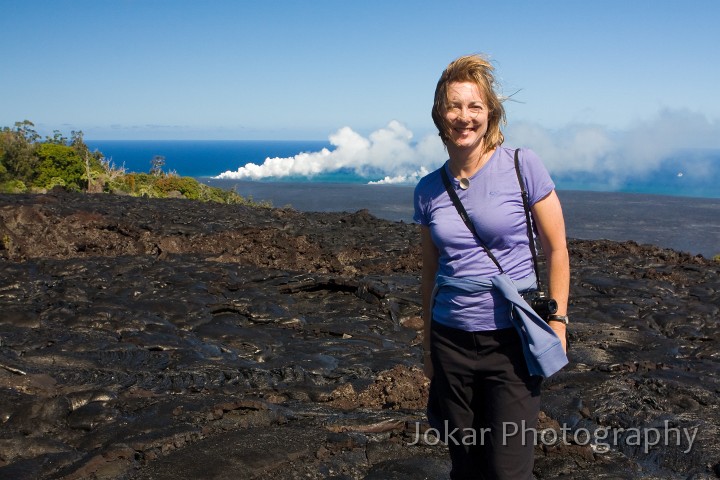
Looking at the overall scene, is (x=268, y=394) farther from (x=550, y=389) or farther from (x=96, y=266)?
(x=96, y=266)

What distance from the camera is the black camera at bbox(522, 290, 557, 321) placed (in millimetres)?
3199

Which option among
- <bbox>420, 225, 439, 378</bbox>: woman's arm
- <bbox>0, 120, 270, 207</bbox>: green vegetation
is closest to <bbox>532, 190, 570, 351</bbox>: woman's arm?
<bbox>420, 225, 439, 378</bbox>: woman's arm

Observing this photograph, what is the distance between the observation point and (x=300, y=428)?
5102 millimetres

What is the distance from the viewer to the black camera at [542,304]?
3199 mm

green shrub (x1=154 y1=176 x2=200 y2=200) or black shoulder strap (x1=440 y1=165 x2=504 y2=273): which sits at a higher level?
black shoulder strap (x1=440 y1=165 x2=504 y2=273)

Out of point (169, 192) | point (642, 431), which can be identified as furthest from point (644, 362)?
point (169, 192)

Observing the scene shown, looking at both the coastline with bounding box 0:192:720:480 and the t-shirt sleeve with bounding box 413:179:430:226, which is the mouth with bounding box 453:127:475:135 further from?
the coastline with bounding box 0:192:720:480

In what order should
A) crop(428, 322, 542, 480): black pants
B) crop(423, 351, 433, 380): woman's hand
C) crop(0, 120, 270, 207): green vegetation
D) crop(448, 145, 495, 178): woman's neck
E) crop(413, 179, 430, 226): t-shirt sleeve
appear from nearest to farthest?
crop(428, 322, 542, 480): black pants → crop(448, 145, 495, 178): woman's neck → crop(413, 179, 430, 226): t-shirt sleeve → crop(423, 351, 433, 380): woman's hand → crop(0, 120, 270, 207): green vegetation

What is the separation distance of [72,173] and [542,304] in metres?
28.0

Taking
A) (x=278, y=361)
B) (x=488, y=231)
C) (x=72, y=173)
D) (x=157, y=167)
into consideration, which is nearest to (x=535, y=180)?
(x=488, y=231)

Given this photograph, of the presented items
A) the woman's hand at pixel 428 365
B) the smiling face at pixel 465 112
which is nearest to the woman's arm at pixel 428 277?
the woman's hand at pixel 428 365

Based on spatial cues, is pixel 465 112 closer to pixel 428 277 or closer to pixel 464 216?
pixel 464 216

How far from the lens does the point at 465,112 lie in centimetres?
322

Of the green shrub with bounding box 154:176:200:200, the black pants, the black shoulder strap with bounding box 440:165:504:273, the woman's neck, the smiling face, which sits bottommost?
the black pants
